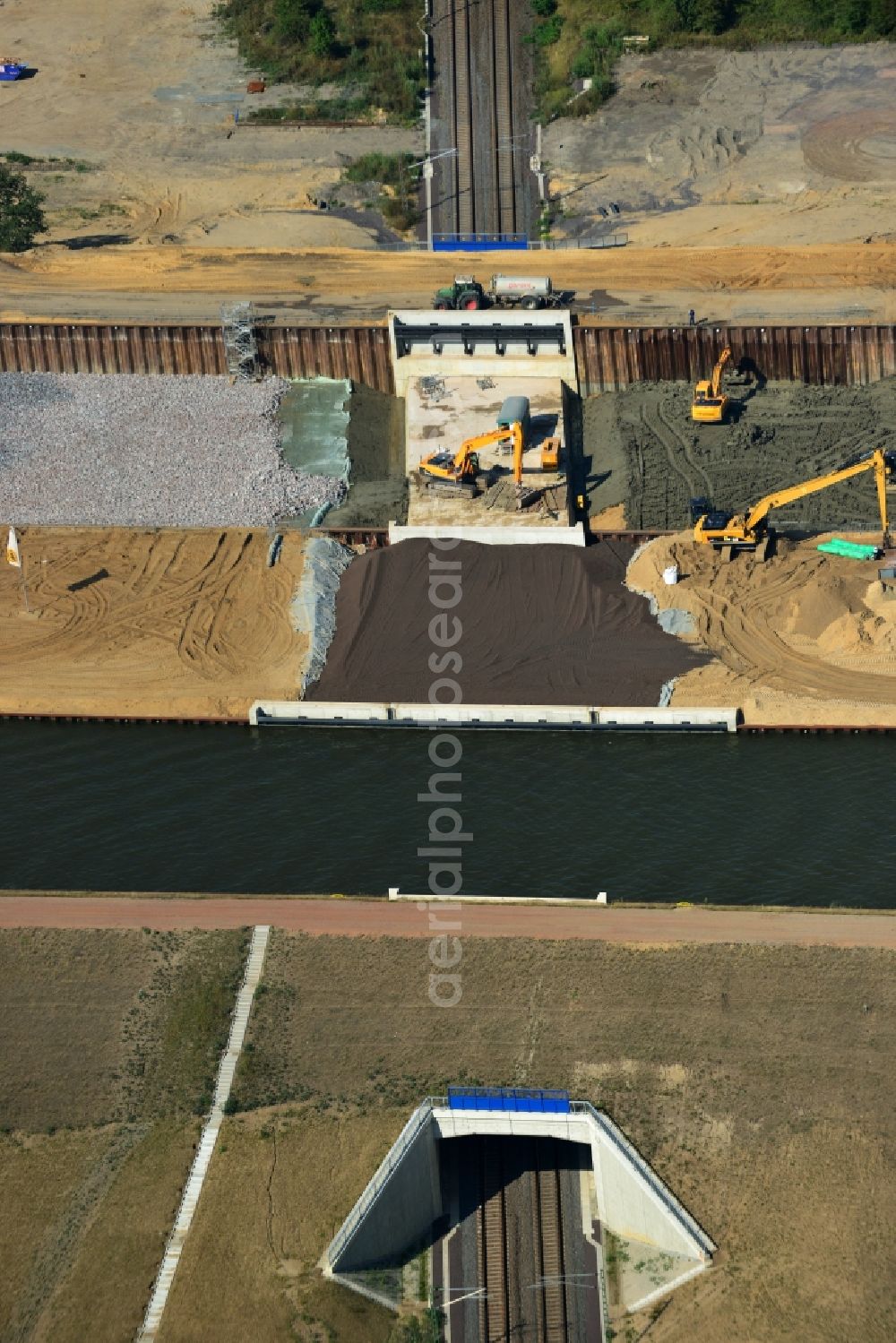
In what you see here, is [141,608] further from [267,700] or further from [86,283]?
[86,283]

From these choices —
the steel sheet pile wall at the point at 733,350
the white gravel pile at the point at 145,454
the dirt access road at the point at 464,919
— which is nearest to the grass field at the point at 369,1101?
the dirt access road at the point at 464,919

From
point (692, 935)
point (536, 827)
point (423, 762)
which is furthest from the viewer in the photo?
point (423, 762)

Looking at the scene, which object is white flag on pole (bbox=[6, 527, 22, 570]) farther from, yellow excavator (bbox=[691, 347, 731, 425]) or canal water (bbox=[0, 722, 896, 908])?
yellow excavator (bbox=[691, 347, 731, 425])

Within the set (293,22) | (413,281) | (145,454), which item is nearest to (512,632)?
(145,454)

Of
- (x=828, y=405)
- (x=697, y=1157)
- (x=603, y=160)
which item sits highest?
(x=603, y=160)

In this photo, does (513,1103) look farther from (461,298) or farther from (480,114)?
(480,114)

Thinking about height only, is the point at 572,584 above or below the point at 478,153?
below

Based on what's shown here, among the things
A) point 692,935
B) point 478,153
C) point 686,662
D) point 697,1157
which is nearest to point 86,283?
point 478,153
